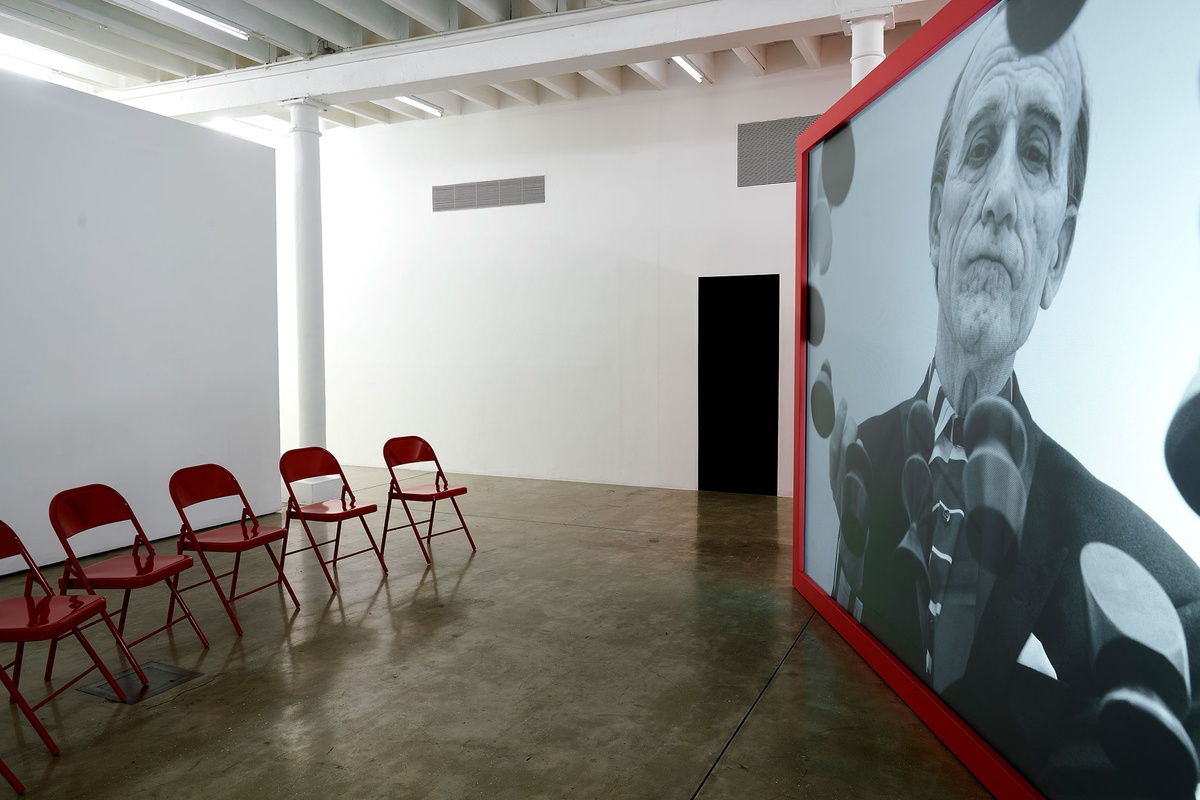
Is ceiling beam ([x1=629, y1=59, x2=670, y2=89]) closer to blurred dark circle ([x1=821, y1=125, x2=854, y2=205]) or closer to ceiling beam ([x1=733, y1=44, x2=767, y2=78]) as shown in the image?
ceiling beam ([x1=733, y1=44, x2=767, y2=78])

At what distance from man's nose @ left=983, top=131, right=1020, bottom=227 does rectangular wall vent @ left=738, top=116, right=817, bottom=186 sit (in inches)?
208

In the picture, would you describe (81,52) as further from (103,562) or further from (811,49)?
(811,49)

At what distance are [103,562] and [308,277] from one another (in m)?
4.33

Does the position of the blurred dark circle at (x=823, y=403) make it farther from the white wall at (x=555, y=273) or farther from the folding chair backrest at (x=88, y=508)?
the white wall at (x=555, y=273)

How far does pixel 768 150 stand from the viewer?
312 inches

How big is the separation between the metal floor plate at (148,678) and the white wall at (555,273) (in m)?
5.54

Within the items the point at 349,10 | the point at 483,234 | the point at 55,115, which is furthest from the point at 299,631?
the point at 483,234

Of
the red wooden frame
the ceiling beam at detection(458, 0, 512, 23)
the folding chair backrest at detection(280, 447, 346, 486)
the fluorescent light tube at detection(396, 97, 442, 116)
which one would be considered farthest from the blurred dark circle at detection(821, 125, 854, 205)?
the fluorescent light tube at detection(396, 97, 442, 116)

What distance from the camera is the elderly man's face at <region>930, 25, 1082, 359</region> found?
2346mm

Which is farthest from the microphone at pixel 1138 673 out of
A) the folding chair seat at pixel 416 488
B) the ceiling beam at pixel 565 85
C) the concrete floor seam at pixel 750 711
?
the ceiling beam at pixel 565 85

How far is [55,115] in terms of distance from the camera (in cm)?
536

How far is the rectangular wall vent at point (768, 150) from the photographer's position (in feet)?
25.6

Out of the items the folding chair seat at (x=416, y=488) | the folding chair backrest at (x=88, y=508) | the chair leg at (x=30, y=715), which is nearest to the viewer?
the chair leg at (x=30, y=715)

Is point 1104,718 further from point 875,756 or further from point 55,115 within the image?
point 55,115
